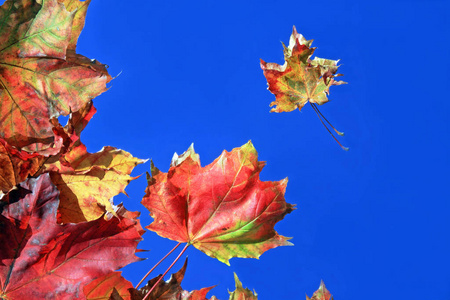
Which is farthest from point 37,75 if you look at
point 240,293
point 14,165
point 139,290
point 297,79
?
point 297,79

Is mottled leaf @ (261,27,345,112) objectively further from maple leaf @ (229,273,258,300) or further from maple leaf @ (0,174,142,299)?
maple leaf @ (0,174,142,299)

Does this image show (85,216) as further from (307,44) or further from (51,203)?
(307,44)

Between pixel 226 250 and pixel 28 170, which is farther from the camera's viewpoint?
pixel 226 250

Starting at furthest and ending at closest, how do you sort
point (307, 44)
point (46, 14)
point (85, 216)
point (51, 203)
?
point (307, 44) → point (85, 216) → point (46, 14) → point (51, 203)

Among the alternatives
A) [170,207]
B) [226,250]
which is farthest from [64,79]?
[226,250]

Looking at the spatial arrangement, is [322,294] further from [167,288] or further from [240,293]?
[167,288]

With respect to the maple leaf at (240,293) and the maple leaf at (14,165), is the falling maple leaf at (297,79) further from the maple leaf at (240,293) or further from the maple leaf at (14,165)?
the maple leaf at (14,165)

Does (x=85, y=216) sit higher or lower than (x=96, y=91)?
lower
